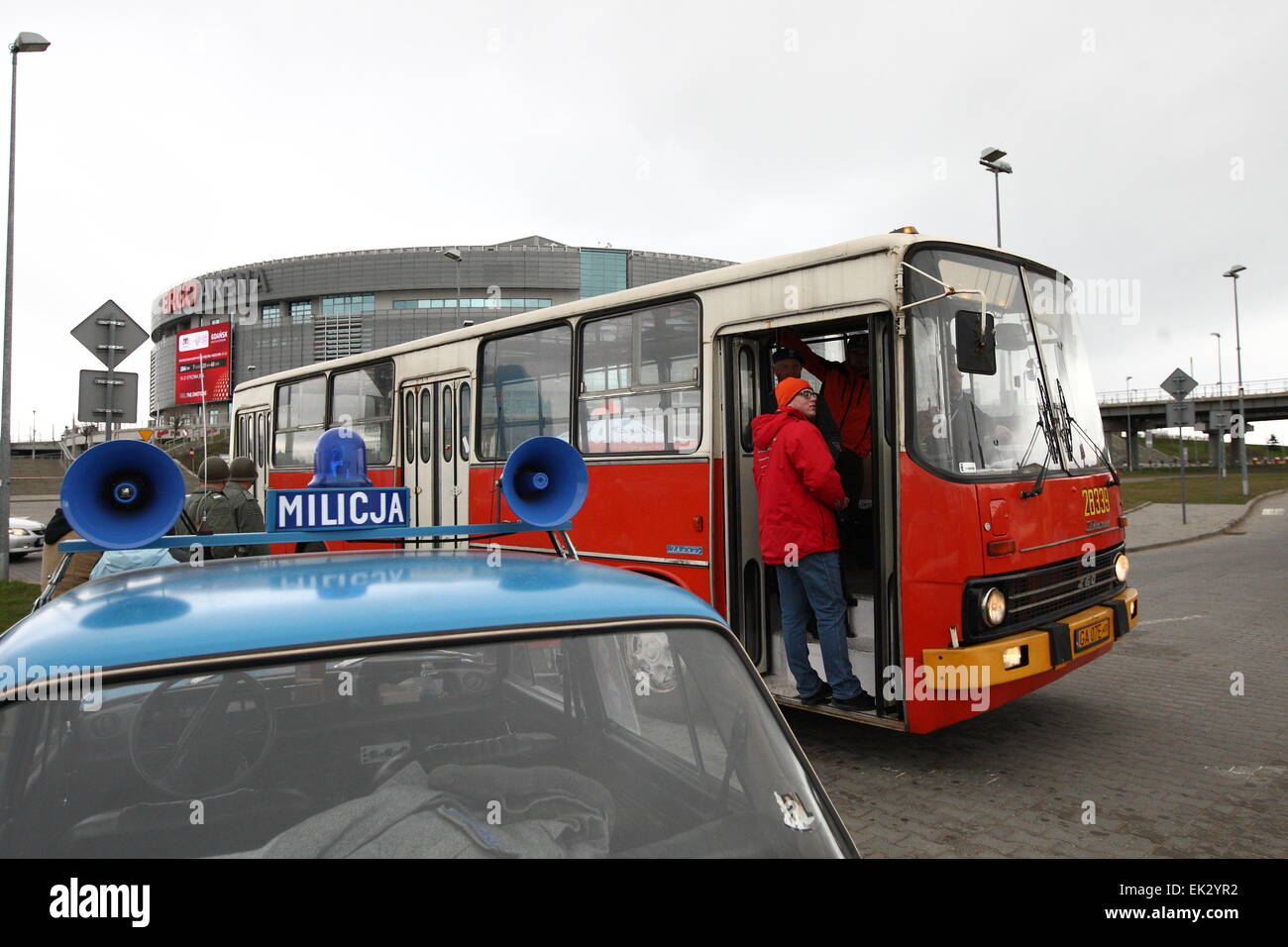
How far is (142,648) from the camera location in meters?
1.60

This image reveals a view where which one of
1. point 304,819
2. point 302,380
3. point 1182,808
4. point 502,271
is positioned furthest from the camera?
point 502,271

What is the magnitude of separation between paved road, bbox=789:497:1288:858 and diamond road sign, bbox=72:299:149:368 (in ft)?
29.2

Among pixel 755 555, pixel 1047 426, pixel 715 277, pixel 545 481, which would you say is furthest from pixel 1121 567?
pixel 545 481

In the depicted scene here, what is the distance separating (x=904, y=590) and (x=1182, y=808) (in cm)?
176

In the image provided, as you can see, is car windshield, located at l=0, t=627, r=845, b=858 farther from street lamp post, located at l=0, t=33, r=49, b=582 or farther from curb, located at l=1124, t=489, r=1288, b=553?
curb, located at l=1124, t=489, r=1288, b=553

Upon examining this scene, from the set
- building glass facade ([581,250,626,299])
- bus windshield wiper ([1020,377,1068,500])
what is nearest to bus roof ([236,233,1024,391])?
bus windshield wiper ([1020,377,1068,500])

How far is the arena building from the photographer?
75.3 metres

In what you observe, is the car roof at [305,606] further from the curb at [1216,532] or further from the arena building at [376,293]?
the arena building at [376,293]

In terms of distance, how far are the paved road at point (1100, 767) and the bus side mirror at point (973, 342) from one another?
2.41 metres

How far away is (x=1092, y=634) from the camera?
19.1 ft

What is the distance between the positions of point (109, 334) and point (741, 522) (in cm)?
840

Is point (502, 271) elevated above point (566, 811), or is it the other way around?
point (502, 271)

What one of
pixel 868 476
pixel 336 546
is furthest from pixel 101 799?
pixel 336 546
